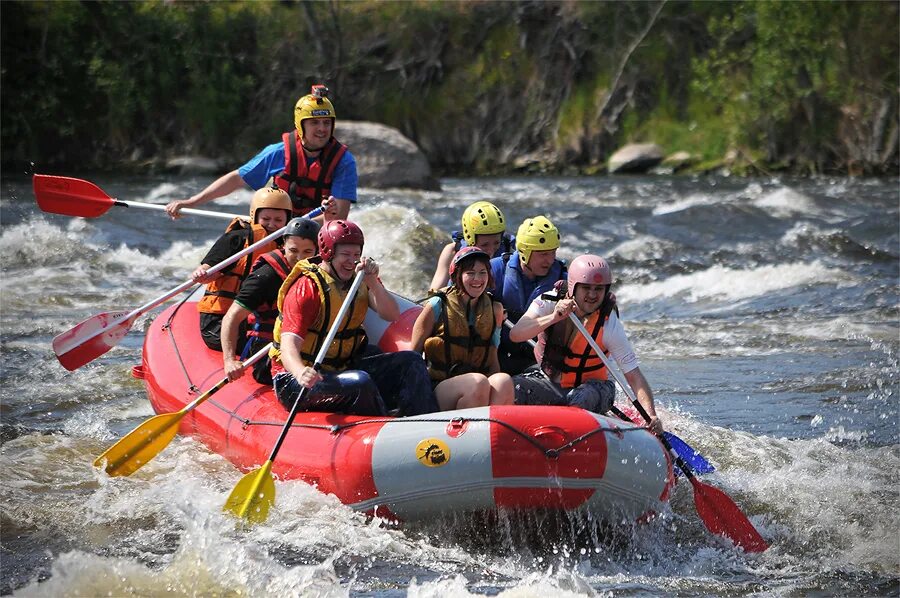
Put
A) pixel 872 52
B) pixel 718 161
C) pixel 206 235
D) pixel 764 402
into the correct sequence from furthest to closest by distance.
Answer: pixel 718 161 < pixel 872 52 < pixel 206 235 < pixel 764 402

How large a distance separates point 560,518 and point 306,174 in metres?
3.30

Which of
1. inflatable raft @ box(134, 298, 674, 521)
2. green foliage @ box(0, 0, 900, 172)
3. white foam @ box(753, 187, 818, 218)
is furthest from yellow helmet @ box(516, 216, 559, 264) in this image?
green foliage @ box(0, 0, 900, 172)

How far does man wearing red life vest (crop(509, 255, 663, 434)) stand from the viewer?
628 cm

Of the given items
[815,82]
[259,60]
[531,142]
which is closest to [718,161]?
[815,82]

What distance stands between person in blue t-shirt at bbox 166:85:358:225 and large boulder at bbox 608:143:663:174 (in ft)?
67.5

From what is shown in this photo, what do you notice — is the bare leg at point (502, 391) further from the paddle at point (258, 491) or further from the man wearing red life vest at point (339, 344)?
the paddle at point (258, 491)

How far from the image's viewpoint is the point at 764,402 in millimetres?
8758

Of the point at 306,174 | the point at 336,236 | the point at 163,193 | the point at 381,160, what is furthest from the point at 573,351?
the point at 163,193

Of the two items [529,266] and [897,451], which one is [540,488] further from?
[897,451]

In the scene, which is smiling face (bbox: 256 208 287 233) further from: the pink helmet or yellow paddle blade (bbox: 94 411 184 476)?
the pink helmet

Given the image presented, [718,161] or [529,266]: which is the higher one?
[529,266]

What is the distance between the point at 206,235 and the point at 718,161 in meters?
14.3

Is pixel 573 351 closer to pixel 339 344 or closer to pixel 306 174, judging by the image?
pixel 339 344

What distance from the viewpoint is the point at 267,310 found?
7.05 metres
